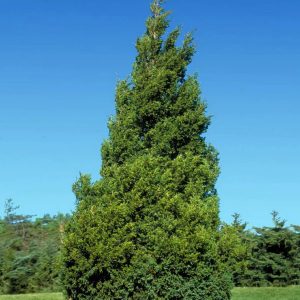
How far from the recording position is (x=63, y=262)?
18203mm

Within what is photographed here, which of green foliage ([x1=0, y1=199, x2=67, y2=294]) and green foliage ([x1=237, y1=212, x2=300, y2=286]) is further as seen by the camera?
green foliage ([x1=0, y1=199, x2=67, y2=294])

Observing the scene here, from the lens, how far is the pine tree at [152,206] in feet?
57.1

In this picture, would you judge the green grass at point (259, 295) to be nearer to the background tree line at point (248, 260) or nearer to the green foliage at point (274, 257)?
the background tree line at point (248, 260)

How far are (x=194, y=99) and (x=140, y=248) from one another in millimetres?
5895

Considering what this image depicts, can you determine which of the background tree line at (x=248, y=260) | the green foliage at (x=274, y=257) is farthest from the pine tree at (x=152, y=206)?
the green foliage at (x=274, y=257)

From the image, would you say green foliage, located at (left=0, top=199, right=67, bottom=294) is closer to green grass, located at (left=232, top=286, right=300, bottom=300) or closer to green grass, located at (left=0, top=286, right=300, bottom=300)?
green grass, located at (left=0, top=286, right=300, bottom=300)

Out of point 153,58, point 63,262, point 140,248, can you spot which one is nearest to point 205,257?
point 140,248

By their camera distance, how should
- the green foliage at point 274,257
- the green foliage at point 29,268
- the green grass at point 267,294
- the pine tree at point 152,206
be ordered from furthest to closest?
1. the green foliage at point 29,268
2. the green foliage at point 274,257
3. the green grass at point 267,294
4. the pine tree at point 152,206

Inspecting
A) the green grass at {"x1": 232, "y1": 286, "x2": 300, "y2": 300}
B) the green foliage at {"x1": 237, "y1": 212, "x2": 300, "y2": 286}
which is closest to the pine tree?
the green grass at {"x1": 232, "y1": 286, "x2": 300, "y2": 300}

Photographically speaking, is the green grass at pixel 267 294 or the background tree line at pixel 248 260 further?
the background tree line at pixel 248 260

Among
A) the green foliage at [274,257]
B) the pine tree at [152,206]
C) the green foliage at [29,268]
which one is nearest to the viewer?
the pine tree at [152,206]

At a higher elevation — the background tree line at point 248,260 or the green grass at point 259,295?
the background tree line at point 248,260

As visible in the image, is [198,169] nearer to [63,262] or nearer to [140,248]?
[140,248]

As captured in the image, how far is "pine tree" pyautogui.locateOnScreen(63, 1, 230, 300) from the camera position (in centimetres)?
1741
